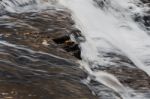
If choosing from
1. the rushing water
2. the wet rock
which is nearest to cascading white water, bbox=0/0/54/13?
the rushing water

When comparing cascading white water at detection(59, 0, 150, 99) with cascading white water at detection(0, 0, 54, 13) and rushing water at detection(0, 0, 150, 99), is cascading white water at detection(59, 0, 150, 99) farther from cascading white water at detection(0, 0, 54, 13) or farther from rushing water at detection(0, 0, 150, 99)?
cascading white water at detection(0, 0, 54, 13)

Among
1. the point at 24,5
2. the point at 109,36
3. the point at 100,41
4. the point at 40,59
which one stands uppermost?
the point at 24,5

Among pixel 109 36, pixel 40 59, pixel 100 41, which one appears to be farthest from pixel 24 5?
pixel 40 59

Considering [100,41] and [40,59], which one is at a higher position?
[100,41]

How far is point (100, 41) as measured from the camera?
30.3ft

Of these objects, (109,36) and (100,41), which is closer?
(100,41)

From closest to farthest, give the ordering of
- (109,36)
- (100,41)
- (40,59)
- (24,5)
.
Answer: (40,59) → (100,41) → (24,5) → (109,36)

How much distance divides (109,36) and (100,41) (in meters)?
0.94

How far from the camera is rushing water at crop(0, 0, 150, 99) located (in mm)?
6441

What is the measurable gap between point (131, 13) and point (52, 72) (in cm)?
816

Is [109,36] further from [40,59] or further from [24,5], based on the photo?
[40,59]

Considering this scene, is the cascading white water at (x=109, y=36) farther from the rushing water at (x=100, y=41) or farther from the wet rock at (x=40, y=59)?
the wet rock at (x=40, y=59)

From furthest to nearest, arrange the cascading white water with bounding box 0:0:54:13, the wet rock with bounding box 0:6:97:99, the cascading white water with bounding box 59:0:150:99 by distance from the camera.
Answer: the cascading white water with bounding box 0:0:54:13
the cascading white water with bounding box 59:0:150:99
the wet rock with bounding box 0:6:97:99

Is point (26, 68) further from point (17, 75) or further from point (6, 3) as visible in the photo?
point (6, 3)
